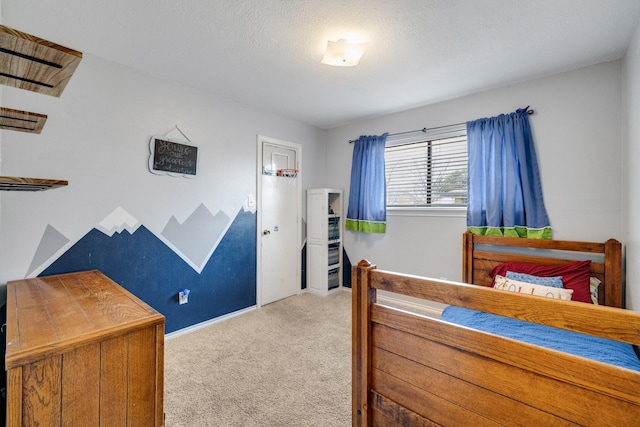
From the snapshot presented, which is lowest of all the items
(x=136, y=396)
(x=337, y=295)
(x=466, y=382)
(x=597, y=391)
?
(x=337, y=295)

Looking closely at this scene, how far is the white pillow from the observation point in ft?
6.72

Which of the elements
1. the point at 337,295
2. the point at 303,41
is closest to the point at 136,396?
the point at 303,41

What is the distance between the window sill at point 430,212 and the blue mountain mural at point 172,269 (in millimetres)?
1700

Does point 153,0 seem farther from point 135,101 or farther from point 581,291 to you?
→ point 581,291

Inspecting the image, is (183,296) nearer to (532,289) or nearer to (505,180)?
(532,289)

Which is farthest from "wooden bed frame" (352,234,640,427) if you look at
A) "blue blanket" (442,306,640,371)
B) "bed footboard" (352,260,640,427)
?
"blue blanket" (442,306,640,371)

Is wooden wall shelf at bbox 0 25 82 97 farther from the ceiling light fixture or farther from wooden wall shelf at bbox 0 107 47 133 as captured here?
the ceiling light fixture

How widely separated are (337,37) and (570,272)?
2.49 m

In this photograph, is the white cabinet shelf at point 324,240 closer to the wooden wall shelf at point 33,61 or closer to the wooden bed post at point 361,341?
the wooden bed post at point 361,341

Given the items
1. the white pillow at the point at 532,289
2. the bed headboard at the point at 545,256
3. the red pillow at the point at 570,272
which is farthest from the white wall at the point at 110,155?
the red pillow at the point at 570,272

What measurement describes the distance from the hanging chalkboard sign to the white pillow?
283 centimetres

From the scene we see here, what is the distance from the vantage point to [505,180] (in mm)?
2633

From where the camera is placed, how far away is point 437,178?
3205mm

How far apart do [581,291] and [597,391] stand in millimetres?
1767
